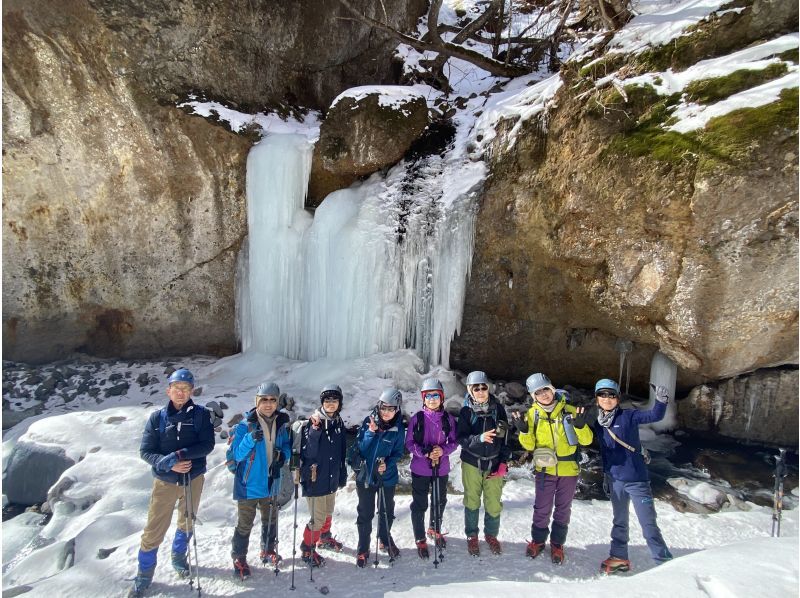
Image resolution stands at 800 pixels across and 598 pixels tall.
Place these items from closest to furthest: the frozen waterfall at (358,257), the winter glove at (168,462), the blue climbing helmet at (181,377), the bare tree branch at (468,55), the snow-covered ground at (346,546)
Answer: the snow-covered ground at (346,546) < the winter glove at (168,462) < the blue climbing helmet at (181,377) < the frozen waterfall at (358,257) < the bare tree branch at (468,55)

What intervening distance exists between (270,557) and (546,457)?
2.46m

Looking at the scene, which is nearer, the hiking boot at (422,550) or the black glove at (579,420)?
the black glove at (579,420)

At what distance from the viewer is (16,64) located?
8.35 meters

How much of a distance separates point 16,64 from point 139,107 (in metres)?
2.29

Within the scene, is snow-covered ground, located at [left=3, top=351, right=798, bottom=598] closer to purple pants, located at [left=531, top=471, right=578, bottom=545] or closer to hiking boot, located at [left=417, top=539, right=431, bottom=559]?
hiking boot, located at [left=417, top=539, right=431, bottom=559]

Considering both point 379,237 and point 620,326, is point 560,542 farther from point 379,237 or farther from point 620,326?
point 379,237

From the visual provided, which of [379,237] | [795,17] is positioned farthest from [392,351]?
[795,17]

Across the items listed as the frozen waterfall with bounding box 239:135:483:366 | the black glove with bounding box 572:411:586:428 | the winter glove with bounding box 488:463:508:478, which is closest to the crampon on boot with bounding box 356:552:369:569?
the winter glove with bounding box 488:463:508:478

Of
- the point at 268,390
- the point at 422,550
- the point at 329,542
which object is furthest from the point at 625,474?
the point at 268,390

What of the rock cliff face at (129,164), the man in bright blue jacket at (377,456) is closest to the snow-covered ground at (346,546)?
the man in bright blue jacket at (377,456)

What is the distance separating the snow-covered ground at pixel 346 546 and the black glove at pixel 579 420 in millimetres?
1072

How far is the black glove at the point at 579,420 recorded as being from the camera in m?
3.75

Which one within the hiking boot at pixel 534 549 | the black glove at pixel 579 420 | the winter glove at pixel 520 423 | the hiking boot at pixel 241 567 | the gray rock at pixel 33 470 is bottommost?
the gray rock at pixel 33 470

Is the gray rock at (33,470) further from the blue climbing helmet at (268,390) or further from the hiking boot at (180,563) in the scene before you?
the blue climbing helmet at (268,390)
